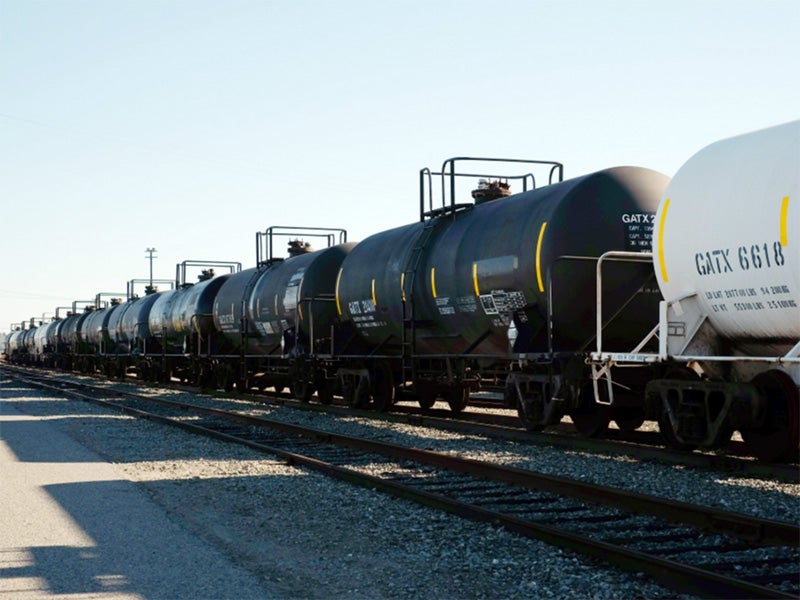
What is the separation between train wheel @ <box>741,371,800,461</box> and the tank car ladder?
7.06 metres

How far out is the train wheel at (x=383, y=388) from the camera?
18.4m

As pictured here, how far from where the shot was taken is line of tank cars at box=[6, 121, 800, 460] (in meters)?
9.32

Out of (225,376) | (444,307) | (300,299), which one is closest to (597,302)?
(444,307)

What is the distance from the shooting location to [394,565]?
6.33 metres

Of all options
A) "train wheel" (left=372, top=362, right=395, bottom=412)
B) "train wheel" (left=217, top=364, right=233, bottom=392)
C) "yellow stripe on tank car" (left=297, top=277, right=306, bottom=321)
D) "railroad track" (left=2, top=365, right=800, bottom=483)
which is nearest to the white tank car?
"railroad track" (left=2, top=365, right=800, bottom=483)

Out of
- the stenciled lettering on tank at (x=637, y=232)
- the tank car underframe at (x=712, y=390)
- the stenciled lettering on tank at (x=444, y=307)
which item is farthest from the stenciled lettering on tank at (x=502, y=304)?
the tank car underframe at (x=712, y=390)

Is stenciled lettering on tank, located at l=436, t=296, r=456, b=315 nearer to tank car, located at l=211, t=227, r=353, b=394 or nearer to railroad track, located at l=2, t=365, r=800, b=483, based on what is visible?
railroad track, located at l=2, t=365, r=800, b=483

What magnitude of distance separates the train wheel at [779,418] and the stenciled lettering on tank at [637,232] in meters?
3.04

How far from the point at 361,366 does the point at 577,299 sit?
779 cm

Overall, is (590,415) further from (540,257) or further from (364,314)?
(364,314)

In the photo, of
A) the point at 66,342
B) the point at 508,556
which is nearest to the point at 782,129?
the point at 508,556

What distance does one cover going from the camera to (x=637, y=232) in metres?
12.2

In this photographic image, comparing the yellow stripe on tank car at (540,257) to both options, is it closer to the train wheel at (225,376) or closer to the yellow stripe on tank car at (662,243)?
the yellow stripe on tank car at (662,243)

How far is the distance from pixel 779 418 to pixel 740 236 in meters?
1.94
